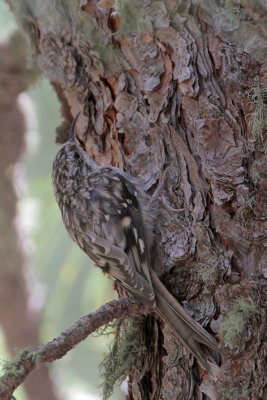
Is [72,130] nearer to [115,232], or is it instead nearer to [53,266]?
[115,232]

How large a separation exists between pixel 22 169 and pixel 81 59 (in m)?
1.06

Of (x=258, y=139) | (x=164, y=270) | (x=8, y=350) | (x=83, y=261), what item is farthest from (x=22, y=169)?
(x=258, y=139)

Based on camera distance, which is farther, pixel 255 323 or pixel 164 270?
pixel 164 270

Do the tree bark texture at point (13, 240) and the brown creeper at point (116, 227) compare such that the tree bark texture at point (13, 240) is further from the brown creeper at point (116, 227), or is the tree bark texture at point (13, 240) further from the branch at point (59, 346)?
the branch at point (59, 346)

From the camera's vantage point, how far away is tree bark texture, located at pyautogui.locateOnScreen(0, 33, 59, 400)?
284 cm

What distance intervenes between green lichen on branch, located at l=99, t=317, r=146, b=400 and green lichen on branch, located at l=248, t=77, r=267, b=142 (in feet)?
2.48

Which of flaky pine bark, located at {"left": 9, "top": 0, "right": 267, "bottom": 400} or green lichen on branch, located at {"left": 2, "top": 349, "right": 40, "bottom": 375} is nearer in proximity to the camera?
green lichen on branch, located at {"left": 2, "top": 349, "right": 40, "bottom": 375}

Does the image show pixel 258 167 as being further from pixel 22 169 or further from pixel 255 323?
pixel 22 169

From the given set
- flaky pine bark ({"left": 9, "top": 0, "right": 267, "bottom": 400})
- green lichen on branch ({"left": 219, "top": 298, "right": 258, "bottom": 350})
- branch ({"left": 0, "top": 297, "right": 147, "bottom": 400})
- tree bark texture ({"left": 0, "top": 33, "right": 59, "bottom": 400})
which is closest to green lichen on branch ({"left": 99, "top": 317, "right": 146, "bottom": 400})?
flaky pine bark ({"left": 9, "top": 0, "right": 267, "bottom": 400})

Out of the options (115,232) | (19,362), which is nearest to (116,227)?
(115,232)

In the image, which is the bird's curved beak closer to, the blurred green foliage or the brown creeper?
the brown creeper

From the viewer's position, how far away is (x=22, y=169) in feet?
9.92

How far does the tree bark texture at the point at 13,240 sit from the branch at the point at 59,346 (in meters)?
1.38

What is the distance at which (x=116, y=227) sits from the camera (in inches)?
82.4
